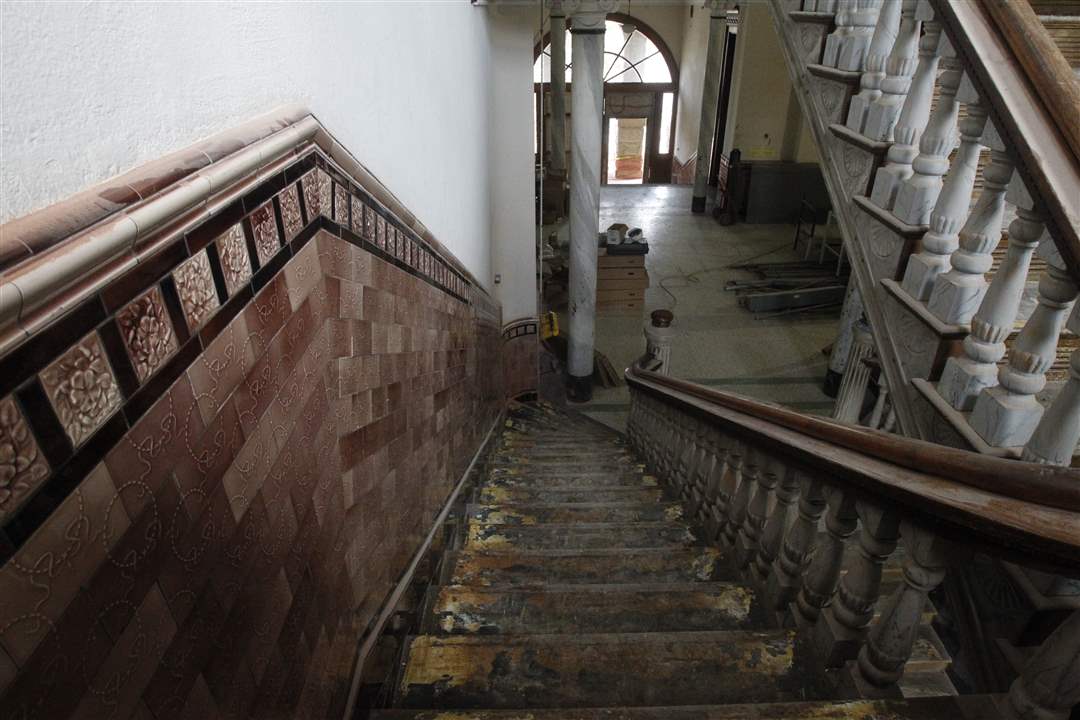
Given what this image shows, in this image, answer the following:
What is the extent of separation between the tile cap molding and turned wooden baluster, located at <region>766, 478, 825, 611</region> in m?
1.23

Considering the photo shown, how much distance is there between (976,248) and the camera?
5.98ft

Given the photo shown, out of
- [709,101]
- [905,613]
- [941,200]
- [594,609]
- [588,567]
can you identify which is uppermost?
[941,200]

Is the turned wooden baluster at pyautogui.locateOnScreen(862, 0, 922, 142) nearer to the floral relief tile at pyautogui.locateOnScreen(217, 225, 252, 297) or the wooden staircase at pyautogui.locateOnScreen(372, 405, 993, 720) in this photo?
the wooden staircase at pyautogui.locateOnScreen(372, 405, 993, 720)

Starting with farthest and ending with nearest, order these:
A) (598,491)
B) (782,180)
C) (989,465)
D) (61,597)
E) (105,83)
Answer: (782,180)
(598,491)
(989,465)
(105,83)
(61,597)

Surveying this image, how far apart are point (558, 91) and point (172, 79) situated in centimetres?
946

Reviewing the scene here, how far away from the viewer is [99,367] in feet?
1.98

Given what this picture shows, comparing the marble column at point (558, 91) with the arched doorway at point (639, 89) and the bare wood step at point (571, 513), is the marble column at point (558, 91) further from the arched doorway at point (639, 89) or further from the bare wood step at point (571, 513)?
the bare wood step at point (571, 513)

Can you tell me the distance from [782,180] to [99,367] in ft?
37.2

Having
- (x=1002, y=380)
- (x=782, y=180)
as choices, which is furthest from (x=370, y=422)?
(x=782, y=180)

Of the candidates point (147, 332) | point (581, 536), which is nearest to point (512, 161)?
point (581, 536)

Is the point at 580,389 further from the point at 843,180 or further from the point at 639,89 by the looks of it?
the point at 639,89

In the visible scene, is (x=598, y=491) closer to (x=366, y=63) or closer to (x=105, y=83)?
(x=366, y=63)

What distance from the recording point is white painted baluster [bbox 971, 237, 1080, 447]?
4.79ft

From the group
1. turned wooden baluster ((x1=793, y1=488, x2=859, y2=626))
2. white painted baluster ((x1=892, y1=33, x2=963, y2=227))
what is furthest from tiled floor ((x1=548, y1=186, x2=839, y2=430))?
turned wooden baluster ((x1=793, y1=488, x2=859, y2=626))
